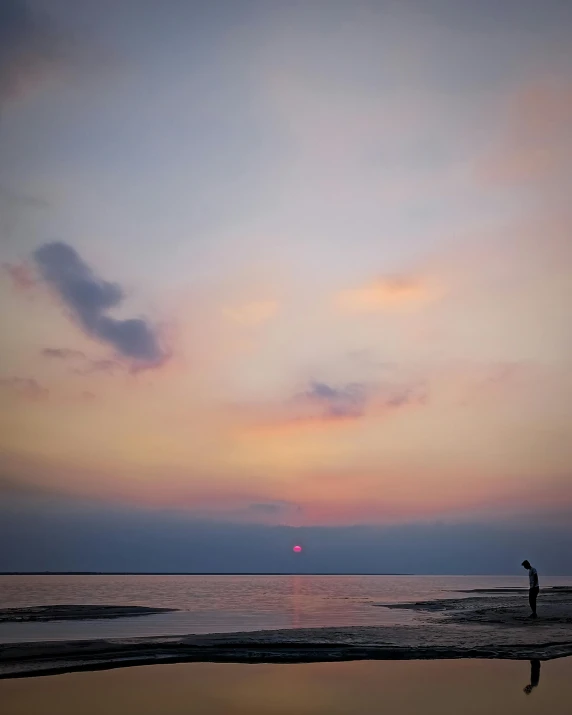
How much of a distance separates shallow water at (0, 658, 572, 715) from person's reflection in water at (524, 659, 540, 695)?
0.28 ft

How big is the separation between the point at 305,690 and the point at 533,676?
6.08 m

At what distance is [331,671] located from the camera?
719 inches

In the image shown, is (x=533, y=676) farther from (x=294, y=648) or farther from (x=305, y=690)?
(x=294, y=648)

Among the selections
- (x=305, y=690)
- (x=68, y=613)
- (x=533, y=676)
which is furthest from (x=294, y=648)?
(x=68, y=613)

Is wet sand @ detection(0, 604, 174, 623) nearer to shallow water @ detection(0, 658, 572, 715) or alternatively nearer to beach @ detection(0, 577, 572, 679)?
beach @ detection(0, 577, 572, 679)

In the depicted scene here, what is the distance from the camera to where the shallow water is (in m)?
13.5

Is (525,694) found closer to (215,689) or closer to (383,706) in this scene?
(383,706)

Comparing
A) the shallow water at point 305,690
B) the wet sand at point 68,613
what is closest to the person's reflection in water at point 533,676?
the shallow water at point 305,690

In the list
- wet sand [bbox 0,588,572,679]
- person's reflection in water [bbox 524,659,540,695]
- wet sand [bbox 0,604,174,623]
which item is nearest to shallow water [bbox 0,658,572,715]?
person's reflection in water [bbox 524,659,540,695]

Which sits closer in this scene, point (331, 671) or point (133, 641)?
point (331, 671)

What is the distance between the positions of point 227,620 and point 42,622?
31.9 feet

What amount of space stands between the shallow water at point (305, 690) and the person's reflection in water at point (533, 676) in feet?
0.28

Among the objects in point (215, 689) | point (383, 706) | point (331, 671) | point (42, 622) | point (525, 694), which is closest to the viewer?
point (383, 706)

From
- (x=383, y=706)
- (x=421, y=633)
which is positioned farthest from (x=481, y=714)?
(x=421, y=633)
